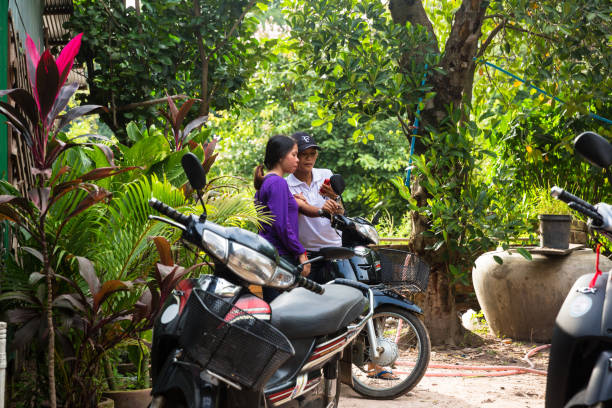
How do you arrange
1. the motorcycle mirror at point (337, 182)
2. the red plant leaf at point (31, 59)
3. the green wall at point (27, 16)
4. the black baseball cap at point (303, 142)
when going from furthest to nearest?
the black baseball cap at point (303, 142) < the green wall at point (27, 16) < the motorcycle mirror at point (337, 182) < the red plant leaf at point (31, 59)

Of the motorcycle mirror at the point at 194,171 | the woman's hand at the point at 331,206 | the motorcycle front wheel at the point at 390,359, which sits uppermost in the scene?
the motorcycle mirror at the point at 194,171

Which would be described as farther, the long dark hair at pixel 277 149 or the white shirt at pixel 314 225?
the white shirt at pixel 314 225

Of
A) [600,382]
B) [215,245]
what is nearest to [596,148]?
[600,382]

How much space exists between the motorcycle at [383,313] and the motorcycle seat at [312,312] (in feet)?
5.01

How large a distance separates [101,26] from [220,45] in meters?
1.25

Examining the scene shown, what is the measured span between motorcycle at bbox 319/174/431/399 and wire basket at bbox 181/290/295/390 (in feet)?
7.78

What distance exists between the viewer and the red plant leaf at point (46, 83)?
10.3ft

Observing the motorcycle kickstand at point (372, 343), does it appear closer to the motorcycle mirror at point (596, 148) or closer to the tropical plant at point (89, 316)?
the tropical plant at point (89, 316)

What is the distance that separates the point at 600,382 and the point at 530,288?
4644 millimetres

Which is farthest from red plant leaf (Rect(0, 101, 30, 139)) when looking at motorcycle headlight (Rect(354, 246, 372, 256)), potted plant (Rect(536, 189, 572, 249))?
potted plant (Rect(536, 189, 572, 249))

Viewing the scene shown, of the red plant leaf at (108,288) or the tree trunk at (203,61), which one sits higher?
the tree trunk at (203,61)

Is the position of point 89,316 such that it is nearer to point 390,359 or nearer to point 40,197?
point 40,197

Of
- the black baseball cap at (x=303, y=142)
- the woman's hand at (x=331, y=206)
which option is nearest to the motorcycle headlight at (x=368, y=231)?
the woman's hand at (x=331, y=206)

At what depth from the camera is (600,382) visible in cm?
238
